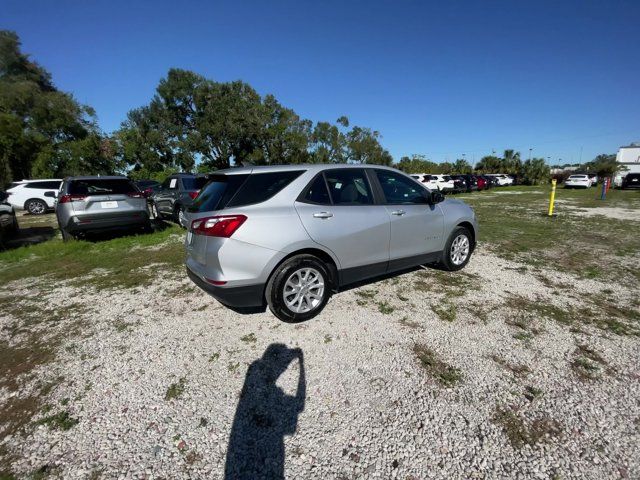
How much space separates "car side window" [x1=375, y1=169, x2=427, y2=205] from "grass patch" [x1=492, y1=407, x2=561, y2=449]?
8.55 ft

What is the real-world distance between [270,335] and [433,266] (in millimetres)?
3311

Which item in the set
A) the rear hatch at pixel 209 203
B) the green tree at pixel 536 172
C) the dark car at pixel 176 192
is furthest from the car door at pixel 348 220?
the green tree at pixel 536 172

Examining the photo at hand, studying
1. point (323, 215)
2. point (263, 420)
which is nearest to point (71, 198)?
point (323, 215)

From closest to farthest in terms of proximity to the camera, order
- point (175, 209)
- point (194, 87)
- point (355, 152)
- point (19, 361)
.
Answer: point (19, 361)
point (175, 209)
point (194, 87)
point (355, 152)

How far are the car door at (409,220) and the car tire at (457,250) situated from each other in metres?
0.28

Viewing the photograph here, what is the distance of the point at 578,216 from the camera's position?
38.1 feet

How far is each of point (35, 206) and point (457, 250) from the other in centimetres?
1890

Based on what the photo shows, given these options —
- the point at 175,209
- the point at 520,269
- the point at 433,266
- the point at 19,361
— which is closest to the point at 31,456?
the point at 19,361

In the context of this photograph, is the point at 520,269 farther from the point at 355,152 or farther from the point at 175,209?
the point at 355,152

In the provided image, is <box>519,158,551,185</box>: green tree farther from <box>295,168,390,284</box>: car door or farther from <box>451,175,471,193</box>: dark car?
<box>295,168,390,284</box>: car door

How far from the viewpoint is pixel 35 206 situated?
15.1m

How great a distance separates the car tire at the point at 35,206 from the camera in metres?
15.0

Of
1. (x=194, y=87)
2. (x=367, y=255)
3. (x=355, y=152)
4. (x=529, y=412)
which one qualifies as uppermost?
(x=194, y=87)

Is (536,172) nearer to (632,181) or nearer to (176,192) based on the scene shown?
(632,181)
